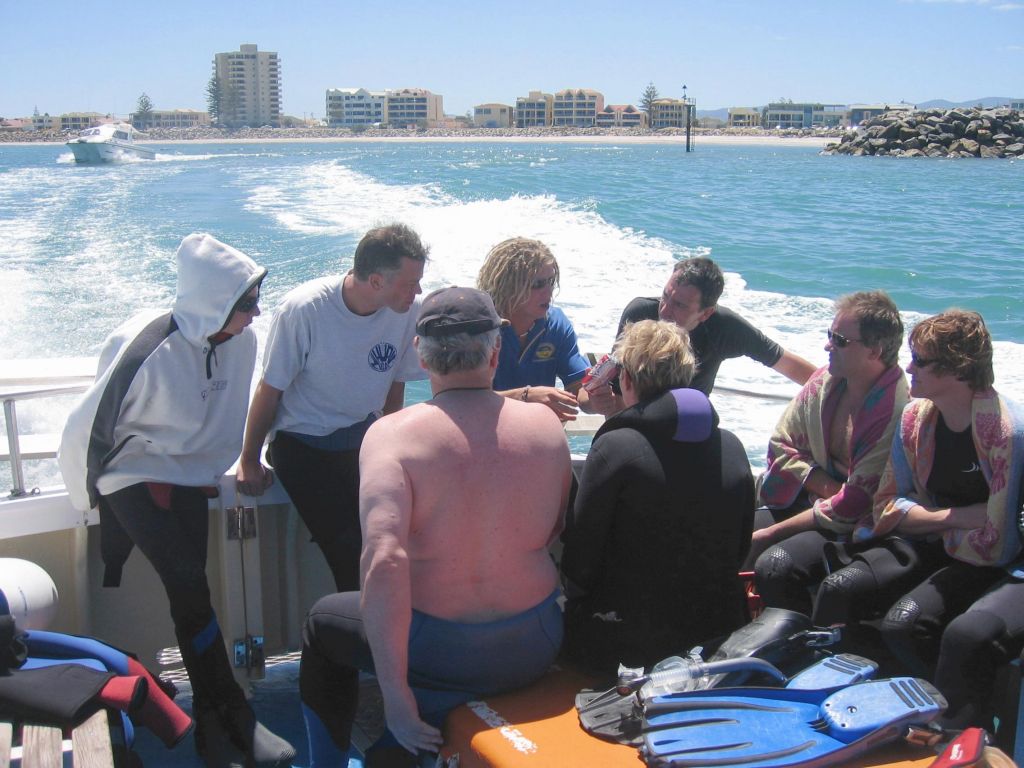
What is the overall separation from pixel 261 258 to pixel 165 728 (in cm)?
1248

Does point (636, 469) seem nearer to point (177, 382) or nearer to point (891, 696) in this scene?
point (891, 696)

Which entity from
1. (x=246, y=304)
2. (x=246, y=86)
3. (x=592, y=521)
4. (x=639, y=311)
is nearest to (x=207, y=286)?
(x=246, y=304)

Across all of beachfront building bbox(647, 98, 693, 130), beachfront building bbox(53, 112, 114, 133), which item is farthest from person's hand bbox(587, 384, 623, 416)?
beachfront building bbox(647, 98, 693, 130)

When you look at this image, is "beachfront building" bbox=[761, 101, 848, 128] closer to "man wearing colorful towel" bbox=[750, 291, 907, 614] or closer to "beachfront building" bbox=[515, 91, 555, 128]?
"beachfront building" bbox=[515, 91, 555, 128]

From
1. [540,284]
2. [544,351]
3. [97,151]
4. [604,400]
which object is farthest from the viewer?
[97,151]

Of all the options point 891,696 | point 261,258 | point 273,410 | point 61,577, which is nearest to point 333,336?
point 273,410

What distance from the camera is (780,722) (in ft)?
6.35

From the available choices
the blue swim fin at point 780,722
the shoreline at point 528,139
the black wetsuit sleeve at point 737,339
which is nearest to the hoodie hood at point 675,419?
the blue swim fin at point 780,722

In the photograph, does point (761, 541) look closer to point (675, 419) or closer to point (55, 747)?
→ point (675, 419)

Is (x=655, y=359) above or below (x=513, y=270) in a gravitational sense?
below

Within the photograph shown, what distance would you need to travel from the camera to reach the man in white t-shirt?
295cm

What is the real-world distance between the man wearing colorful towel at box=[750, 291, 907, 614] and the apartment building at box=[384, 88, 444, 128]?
6321 inches

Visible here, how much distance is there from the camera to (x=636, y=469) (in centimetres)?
220

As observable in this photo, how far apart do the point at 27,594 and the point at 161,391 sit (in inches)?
24.8
